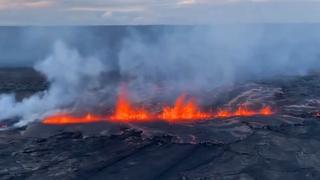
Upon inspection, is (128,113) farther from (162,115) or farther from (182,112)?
(182,112)

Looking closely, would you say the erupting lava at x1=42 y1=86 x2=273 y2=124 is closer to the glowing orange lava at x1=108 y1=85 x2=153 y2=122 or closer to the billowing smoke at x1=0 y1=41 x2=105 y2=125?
the glowing orange lava at x1=108 y1=85 x2=153 y2=122

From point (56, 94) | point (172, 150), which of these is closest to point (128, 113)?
point (172, 150)

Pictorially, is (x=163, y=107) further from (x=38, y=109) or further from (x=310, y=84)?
(x=310, y=84)

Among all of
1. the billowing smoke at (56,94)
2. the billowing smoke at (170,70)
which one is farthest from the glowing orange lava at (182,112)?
the billowing smoke at (56,94)

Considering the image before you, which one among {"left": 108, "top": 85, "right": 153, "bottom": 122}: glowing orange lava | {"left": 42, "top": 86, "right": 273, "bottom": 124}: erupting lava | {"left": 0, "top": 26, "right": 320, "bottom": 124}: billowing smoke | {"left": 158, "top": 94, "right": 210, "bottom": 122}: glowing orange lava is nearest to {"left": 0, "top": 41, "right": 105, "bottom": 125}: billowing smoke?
{"left": 0, "top": 26, "right": 320, "bottom": 124}: billowing smoke

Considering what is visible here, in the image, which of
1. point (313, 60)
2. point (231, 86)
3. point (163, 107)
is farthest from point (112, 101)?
point (313, 60)

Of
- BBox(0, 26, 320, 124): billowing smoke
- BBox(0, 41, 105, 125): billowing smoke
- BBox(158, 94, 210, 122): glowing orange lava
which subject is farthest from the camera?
BBox(0, 26, 320, 124): billowing smoke
